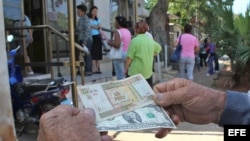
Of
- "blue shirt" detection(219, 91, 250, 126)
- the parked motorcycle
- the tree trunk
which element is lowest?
the parked motorcycle

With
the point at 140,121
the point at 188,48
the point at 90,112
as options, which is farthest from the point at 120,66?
the point at 90,112

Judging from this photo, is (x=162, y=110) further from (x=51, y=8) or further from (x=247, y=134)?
(x=51, y=8)

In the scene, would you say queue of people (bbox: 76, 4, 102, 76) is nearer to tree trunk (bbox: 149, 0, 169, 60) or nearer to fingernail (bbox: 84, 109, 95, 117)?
fingernail (bbox: 84, 109, 95, 117)

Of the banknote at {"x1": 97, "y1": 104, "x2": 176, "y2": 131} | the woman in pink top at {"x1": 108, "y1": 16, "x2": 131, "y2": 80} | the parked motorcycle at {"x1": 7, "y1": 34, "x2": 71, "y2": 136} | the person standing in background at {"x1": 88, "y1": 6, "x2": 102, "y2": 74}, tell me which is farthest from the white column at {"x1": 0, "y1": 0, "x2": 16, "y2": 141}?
the person standing in background at {"x1": 88, "y1": 6, "x2": 102, "y2": 74}

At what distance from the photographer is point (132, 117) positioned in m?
1.66

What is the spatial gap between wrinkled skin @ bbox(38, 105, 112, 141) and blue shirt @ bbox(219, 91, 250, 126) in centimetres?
73

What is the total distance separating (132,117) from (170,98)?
270 millimetres

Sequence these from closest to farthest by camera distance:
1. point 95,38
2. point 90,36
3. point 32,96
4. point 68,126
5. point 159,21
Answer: point 68,126 → point 32,96 → point 90,36 → point 95,38 → point 159,21

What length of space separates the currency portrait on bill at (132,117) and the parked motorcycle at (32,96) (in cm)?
306

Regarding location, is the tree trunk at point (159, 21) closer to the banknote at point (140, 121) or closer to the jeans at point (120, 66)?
the jeans at point (120, 66)

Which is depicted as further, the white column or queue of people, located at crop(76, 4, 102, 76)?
queue of people, located at crop(76, 4, 102, 76)

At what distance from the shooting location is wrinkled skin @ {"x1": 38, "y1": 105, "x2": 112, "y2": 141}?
1.35m

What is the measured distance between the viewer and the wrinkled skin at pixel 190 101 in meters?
1.87

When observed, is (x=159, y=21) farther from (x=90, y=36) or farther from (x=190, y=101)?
(x=190, y=101)
